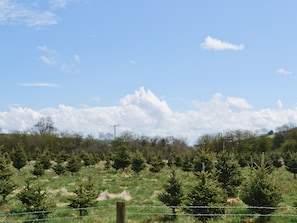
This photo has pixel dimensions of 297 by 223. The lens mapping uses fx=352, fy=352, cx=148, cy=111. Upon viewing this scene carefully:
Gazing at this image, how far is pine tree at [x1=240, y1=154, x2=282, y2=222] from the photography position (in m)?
12.2

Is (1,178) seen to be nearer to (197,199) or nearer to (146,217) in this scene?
(146,217)

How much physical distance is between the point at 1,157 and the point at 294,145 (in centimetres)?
5503

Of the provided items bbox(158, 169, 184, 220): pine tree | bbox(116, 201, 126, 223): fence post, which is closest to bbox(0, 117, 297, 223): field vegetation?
bbox(158, 169, 184, 220): pine tree

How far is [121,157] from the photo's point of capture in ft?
99.2

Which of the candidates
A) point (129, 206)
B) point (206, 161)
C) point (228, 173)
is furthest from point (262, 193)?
point (206, 161)

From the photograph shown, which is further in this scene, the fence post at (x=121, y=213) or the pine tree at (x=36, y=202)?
the pine tree at (x=36, y=202)

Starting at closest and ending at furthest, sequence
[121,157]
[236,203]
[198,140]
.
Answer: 1. [236,203]
2. [121,157]
3. [198,140]

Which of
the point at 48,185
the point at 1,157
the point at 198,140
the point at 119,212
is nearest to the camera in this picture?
the point at 119,212

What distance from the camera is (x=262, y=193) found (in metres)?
12.3

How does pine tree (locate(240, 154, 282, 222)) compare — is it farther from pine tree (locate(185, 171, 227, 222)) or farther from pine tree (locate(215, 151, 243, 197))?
pine tree (locate(215, 151, 243, 197))

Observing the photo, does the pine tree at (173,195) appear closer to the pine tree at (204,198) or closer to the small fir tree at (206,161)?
the pine tree at (204,198)

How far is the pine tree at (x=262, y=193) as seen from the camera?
12.2 metres

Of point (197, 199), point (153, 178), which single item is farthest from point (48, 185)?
point (197, 199)

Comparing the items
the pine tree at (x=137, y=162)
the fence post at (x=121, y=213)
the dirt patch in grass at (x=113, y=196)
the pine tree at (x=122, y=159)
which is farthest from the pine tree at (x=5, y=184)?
the pine tree at (x=122, y=159)
